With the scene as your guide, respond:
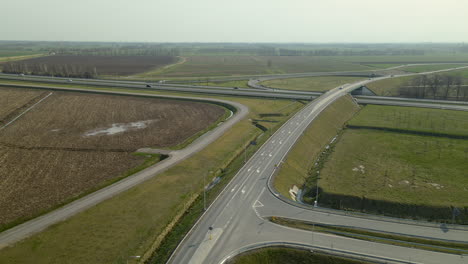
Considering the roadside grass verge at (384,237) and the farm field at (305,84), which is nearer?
the roadside grass verge at (384,237)

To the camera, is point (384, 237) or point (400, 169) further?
point (400, 169)

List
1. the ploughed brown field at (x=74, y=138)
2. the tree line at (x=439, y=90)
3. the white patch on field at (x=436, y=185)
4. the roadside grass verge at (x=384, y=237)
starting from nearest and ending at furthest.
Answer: the roadside grass verge at (x=384, y=237) < the ploughed brown field at (x=74, y=138) < the white patch on field at (x=436, y=185) < the tree line at (x=439, y=90)

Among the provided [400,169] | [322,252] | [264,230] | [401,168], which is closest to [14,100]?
[264,230]

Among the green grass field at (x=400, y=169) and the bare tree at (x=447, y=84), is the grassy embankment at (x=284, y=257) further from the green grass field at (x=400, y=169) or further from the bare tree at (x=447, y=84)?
the bare tree at (x=447, y=84)

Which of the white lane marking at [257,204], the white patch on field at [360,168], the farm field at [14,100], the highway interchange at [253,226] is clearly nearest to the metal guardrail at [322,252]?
the highway interchange at [253,226]

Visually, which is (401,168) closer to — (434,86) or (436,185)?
(436,185)

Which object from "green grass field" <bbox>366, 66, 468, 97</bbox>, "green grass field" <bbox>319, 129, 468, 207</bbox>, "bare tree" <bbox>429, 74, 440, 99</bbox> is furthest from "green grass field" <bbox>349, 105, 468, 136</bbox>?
"green grass field" <bbox>366, 66, 468, 97</bbox>
